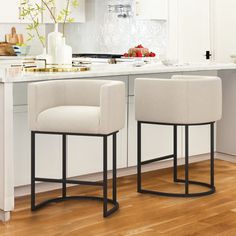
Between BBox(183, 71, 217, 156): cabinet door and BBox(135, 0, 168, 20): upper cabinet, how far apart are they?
1125 mm

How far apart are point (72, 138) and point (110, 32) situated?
3786 mm

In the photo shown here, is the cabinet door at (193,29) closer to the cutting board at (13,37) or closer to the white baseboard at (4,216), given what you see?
the cutting board at (13,37)

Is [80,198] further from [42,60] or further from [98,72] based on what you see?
[42,60]

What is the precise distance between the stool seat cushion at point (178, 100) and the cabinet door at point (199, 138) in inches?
36.5

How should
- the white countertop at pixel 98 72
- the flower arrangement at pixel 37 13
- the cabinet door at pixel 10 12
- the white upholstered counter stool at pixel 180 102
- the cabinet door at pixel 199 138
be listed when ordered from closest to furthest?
the white countertop at pixel 98 72 → the white upholstered counter stool at pixel 180 102 → the flower arrangement at pixel 37 13 → the cabinet door at pixel 199 138 → the cabinet door at pixel 10 12

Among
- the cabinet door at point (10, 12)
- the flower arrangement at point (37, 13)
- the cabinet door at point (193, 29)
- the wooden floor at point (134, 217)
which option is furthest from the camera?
the cabinet door at point (10, 12)

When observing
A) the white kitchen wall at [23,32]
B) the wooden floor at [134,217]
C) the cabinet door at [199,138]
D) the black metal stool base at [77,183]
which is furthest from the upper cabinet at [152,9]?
the black metal stool base at [77,183]

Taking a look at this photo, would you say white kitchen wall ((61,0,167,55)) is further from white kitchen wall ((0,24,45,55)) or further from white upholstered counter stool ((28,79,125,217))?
white upholstered counter stool ((28,79,125,217))

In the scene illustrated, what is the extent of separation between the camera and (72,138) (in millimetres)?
4414

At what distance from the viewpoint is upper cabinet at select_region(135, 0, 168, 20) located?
6.27 metres

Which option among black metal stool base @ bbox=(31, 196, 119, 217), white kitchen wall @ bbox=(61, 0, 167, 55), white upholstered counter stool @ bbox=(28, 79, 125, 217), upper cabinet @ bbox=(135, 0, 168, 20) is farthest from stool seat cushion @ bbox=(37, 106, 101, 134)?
white kitchen wall @ bbox=(61, 0, 167, 55)

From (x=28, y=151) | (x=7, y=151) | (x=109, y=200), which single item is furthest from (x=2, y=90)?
(x=109, y=200)

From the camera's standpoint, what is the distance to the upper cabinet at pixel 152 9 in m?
6.27

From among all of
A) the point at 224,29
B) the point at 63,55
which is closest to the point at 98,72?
the point at 63,55
